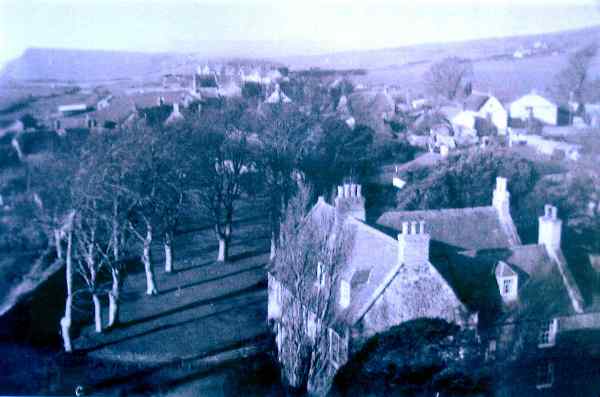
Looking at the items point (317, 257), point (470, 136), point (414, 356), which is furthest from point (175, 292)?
point (470, 136)

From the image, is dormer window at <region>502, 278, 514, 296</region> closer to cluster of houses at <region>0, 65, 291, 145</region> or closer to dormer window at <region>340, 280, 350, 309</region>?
dormer window at <region>340, 280, 350, 309</region>

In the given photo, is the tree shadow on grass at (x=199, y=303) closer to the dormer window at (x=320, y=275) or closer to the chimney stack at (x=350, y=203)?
the chimney stack at (x=350, y=203)

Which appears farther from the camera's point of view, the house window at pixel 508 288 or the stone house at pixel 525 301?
the house window at pixel 508 288

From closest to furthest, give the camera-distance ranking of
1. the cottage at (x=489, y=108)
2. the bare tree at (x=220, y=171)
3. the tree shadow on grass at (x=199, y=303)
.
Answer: the tree shadow on grass at (x=199, y=303), the cottage at (x=489, y=108), the bare tree at (x=220, y=171)

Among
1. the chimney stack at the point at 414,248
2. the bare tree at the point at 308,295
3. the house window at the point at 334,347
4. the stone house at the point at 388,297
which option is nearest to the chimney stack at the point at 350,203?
the bare tree at the point at 308,295

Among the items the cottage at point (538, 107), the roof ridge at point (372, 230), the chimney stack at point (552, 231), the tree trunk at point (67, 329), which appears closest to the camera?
the roof ridge at point (372, 230)

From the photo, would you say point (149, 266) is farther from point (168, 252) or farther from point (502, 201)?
point (502, 201)
